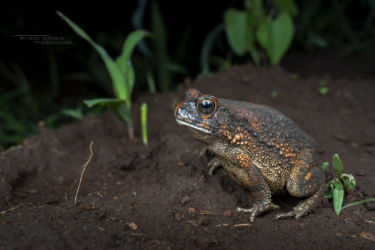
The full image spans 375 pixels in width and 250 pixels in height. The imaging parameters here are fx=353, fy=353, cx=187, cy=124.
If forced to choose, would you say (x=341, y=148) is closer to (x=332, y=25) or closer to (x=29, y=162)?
(x=29, y=162)

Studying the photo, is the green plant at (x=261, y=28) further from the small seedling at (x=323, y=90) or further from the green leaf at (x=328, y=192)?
the green leaf at (x=328, y=192)

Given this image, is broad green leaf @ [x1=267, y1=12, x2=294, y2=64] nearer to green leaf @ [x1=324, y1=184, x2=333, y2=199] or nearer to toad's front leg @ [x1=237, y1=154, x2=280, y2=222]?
green leaf @ [x1=324, y1=184, x2=333, y2=199]

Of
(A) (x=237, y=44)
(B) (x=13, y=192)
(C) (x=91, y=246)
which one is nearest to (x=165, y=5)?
(A) (x=237, y=44)

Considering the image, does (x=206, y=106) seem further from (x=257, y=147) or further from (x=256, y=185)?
(x=256, y=185)

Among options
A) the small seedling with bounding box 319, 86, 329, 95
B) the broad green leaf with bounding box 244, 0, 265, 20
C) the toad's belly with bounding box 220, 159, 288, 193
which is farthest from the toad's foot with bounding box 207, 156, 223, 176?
the broad green leaf with bounding box 244, 0, 265, 20

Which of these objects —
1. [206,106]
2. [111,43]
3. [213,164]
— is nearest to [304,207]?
[213,164]

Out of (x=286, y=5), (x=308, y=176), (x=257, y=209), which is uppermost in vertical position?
(x=286, y=5)
